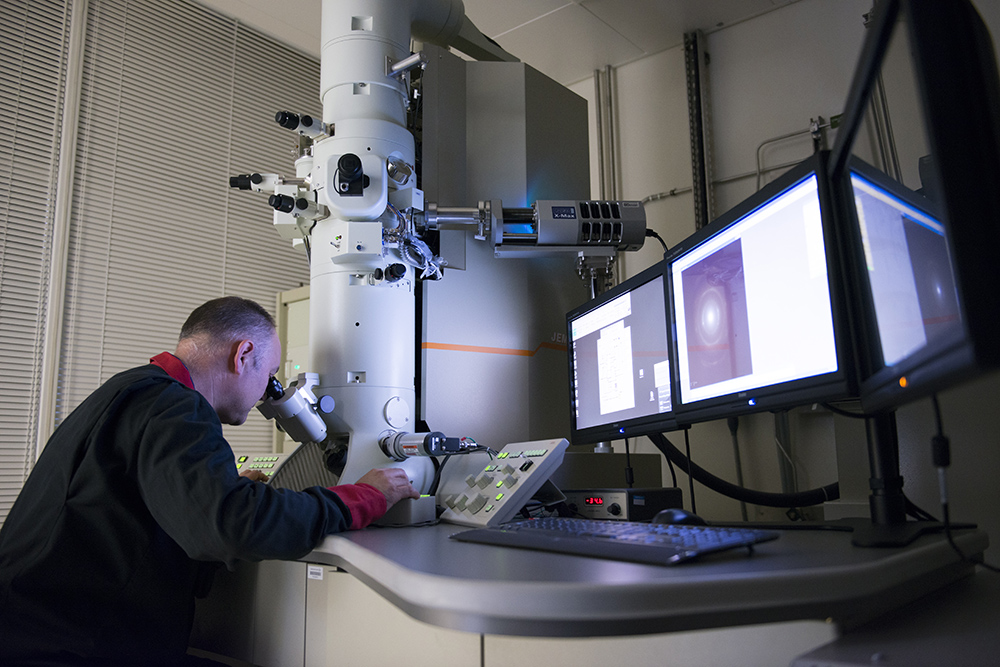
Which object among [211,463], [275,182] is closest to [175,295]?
[275,182]

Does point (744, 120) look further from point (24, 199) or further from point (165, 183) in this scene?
point (24, 199)

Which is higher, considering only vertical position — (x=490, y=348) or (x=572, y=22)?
(x=572, y=22)

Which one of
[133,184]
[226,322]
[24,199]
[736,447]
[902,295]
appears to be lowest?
[736,447]

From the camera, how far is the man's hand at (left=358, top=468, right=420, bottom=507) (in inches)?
45.6

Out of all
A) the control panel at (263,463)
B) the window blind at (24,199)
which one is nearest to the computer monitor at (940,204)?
the control panel at (263,463)

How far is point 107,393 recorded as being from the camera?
1115 millimetres

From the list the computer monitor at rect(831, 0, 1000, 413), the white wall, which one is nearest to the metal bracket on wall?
the white wall

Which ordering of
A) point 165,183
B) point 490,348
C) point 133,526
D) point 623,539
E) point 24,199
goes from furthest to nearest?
point 165,183 → point 24,199 → point 490,348 → point 133,526 → point 623,539

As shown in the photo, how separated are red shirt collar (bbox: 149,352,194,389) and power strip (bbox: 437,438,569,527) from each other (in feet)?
1.70

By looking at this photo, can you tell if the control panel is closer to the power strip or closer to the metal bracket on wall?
the power strip

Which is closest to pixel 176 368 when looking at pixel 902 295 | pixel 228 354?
pixel 228 354

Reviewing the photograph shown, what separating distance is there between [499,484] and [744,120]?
2235 millimetres

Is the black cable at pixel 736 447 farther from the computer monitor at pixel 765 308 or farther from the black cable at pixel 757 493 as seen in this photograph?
the computer monitor at pixel 765 308

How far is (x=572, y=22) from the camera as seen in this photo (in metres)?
2.95
